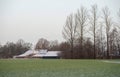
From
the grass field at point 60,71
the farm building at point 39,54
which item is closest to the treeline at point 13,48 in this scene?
the farm building at point 39,54

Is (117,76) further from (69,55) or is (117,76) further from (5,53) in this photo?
(5,53)

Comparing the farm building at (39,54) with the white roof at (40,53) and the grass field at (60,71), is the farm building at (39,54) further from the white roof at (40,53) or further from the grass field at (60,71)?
the grass field at (60,71)

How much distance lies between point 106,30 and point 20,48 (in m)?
46.5

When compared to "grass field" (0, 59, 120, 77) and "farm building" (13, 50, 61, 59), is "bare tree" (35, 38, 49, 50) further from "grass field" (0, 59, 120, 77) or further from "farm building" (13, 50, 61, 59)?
"grass field" (0, 59, 120, 77)

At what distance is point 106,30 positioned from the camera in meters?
47.4

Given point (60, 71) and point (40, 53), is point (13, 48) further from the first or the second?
point (60, 71)

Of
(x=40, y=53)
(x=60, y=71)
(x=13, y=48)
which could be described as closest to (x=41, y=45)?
Answer: (x=40, y=53)

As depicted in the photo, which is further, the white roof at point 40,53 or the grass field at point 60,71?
the white roof at point 40,53

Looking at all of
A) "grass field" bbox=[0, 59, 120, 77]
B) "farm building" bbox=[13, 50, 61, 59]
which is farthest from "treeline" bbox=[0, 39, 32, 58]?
"grass field" bbox=[0, 59, 120, 77]

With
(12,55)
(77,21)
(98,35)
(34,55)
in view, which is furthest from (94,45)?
(12,55)

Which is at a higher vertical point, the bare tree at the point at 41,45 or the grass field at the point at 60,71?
the bare tree at the point at 41,45

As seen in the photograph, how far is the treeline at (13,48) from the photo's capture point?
77.8 m

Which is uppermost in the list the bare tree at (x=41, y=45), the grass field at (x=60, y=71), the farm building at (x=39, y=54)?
the bare tree at (x=41, y=45)

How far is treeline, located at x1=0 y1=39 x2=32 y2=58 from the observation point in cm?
7775
